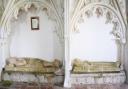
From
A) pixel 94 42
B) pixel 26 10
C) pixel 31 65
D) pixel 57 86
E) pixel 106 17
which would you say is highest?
pixel 26 10

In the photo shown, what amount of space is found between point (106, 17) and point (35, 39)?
1.45m

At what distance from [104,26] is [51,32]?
1.03 metres

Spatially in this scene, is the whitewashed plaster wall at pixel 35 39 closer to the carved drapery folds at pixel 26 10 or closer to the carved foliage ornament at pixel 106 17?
the carved drapery folds at pixel 26 10

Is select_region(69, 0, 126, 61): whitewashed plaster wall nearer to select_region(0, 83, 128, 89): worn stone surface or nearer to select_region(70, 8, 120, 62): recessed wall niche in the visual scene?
select_region(70, 8, 120, 62): recessed wall niche

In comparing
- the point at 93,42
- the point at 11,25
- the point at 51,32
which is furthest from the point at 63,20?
the point at 11,25

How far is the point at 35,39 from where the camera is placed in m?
4.75

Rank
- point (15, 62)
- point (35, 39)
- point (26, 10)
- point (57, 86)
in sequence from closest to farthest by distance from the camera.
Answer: point (57, 86) → point (26, 10) → point (15, 62) → point (35, 39)

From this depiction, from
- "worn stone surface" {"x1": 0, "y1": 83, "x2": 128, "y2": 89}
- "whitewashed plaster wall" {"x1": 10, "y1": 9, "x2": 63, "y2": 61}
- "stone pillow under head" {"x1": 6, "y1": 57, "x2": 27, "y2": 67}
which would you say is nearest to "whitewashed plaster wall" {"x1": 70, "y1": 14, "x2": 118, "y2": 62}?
"whitewashed plaster wall" {"x1": 10, "y1": 9, "x2": 63, "y2": 61}

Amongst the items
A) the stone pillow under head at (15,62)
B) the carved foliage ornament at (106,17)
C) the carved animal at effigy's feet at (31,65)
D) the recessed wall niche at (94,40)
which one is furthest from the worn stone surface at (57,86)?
the carved foliage ornament at (106,17)

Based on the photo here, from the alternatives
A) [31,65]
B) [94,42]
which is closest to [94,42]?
[94,42]

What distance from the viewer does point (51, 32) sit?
468 cm

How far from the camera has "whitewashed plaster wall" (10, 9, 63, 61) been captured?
4676 millimetres

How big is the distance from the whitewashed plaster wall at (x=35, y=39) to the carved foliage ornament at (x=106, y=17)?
1.77ft

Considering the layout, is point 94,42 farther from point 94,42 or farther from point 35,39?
point 35,39
